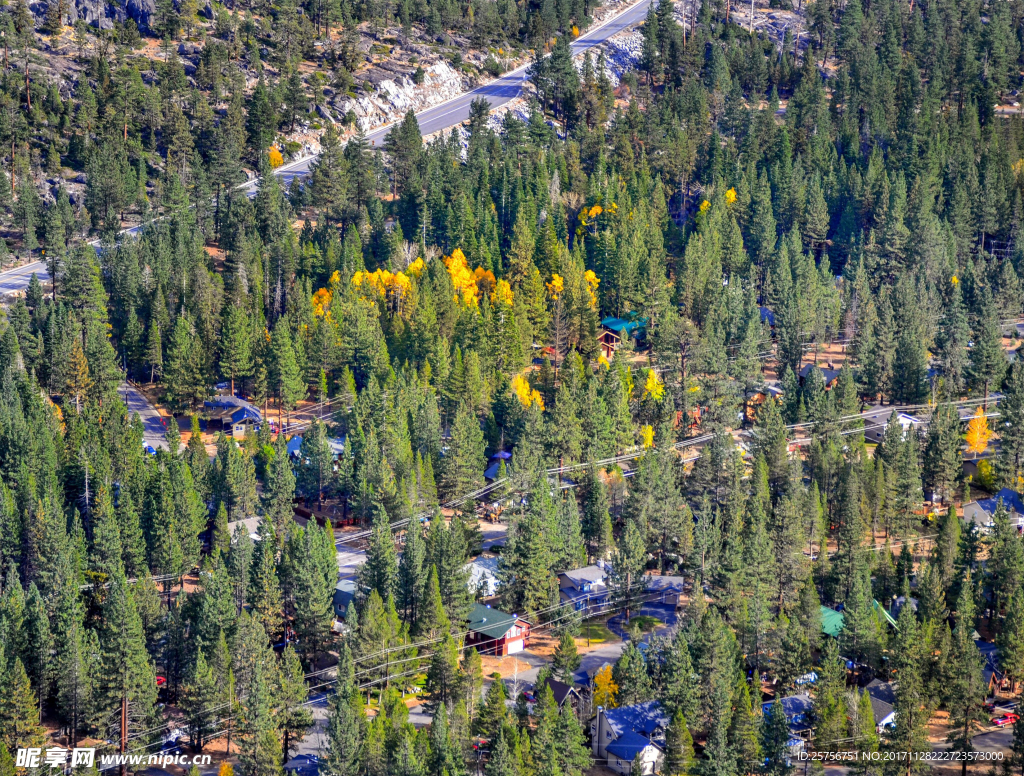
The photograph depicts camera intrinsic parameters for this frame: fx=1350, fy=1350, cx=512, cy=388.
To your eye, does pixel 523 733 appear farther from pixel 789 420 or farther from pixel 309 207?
pixel 309 207

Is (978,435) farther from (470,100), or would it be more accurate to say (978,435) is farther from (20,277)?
(470,100)

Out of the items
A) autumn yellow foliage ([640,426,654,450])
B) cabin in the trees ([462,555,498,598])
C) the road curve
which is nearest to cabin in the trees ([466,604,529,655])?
cabin in the trees ([462,555,498,598])

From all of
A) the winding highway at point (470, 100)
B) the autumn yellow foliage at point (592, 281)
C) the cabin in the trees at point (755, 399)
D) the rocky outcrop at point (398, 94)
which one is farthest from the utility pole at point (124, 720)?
the rocky outcrop at point (398, 94)

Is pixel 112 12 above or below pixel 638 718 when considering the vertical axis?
above

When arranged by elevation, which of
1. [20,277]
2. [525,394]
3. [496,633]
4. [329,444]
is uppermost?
[20,277]

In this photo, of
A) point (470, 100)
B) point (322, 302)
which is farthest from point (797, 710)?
point (470, 100)

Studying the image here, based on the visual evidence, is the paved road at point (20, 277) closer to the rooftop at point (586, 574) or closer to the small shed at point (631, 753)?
the rooftop at point (586, 574)

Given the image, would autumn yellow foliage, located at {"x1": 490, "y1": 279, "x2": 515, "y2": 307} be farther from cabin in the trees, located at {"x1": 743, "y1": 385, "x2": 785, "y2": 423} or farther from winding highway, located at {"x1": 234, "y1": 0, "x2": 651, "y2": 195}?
winding highway, located at {"x1": 234, "y1": 0, "x2": 651, "y2": 195}

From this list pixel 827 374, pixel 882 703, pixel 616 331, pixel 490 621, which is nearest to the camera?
pixel 882 703
